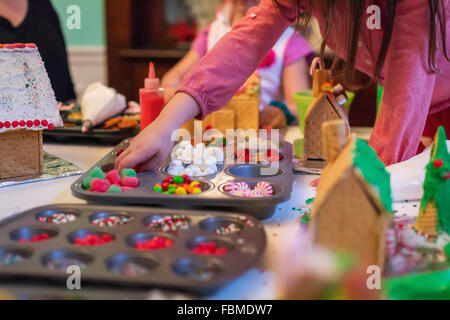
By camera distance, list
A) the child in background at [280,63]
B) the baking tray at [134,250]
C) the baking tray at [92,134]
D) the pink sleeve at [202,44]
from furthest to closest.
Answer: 1. the pink sleeve at [202,44]
2. the child in background at [280,63]
3. the baking tray at [92,134]
4. the baking tray at [134,250]

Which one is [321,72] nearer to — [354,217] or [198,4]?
[354,217]

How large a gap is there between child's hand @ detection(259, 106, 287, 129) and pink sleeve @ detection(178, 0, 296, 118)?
37cm

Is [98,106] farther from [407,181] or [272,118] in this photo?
[407,181]

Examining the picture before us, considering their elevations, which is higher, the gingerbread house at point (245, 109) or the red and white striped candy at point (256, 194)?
the gingerbread house at point (245, 109)

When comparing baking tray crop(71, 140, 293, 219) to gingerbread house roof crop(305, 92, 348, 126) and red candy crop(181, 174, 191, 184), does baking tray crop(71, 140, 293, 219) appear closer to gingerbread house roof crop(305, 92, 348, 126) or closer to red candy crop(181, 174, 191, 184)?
red candy crop(181, 174, 191, 184)

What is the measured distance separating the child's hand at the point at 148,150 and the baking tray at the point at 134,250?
0.19 m

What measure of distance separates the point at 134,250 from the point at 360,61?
0.74 meters

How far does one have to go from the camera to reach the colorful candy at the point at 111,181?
0.89m

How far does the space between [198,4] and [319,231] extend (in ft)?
10.2

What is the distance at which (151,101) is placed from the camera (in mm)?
1257

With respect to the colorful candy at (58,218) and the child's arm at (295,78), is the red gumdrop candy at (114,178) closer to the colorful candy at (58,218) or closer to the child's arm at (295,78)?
the colorful candy at (58,218)

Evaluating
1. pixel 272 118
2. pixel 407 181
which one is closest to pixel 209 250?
pixel 407 181

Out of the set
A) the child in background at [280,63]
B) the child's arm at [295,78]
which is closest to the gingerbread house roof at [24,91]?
the child in background at [280,63]
